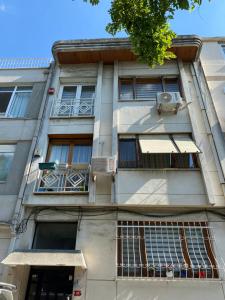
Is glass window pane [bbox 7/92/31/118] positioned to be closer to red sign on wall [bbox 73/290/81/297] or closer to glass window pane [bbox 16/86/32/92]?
glass window pane [bbox 16/86/32/92]

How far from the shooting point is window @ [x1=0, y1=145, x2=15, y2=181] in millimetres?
8524

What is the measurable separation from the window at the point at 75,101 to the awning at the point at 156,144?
2.46 metres

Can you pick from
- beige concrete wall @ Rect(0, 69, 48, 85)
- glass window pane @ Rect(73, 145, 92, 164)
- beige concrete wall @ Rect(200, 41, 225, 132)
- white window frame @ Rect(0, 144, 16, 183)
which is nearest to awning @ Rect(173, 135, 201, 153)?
beige concrete wall @ Rect(200, 41, 225, 132)

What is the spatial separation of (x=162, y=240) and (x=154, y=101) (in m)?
5.14

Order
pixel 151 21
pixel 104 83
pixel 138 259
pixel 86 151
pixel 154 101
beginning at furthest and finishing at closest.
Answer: pixel 104 83, pixel 154 101, pixel 86 151, pixel 138 259, pixel 151 21

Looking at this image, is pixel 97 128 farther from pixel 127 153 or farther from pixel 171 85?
pixel 171 85

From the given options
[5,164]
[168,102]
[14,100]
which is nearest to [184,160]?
[168,102]

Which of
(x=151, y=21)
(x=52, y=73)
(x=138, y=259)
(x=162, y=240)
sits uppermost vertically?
(x=52, y=73)

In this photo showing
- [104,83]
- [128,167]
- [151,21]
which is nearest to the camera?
[151,21]

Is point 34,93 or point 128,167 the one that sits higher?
point 34,93

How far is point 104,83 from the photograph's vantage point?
34.0 ft

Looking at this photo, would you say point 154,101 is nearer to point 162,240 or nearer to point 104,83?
point 104,83

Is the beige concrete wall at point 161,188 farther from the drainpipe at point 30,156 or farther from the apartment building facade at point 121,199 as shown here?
the drainpipe at point 30,156

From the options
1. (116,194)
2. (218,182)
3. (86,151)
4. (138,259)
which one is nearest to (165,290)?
(138,259)
